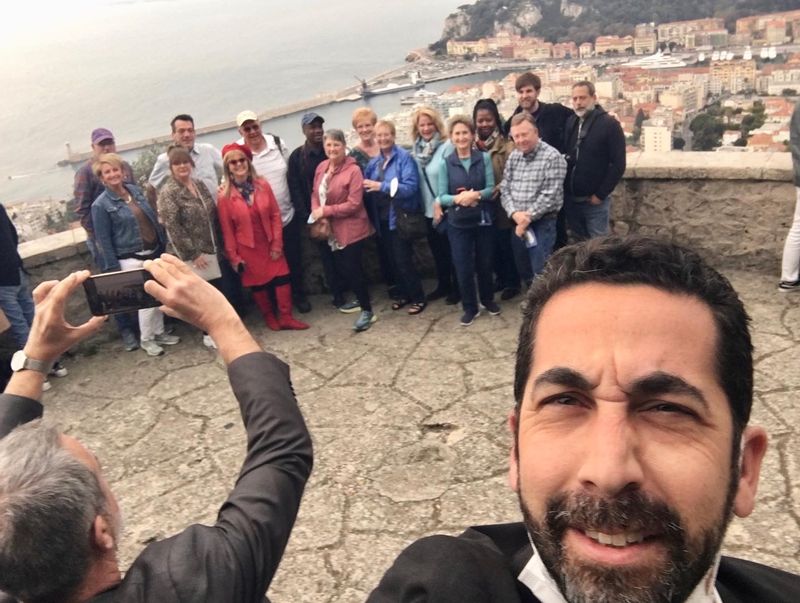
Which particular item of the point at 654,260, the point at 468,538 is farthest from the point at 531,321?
the point at 468,538

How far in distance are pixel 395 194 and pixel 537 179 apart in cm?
101

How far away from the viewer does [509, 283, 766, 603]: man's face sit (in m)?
0.92

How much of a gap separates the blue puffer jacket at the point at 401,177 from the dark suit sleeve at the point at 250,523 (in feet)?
10.8

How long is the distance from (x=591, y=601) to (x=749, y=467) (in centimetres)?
40

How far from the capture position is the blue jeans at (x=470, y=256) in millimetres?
4605

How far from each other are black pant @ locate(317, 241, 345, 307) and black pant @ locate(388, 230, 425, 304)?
52 centimetres

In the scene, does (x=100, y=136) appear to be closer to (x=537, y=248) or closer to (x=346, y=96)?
(x=537, y=248)

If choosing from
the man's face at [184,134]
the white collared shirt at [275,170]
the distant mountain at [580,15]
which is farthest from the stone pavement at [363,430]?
the distant mountain at [580,15]

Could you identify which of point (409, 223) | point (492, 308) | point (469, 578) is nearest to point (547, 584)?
point (469, 578)

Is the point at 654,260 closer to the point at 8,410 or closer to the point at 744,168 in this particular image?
the point at 8,410

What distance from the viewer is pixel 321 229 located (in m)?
4.95

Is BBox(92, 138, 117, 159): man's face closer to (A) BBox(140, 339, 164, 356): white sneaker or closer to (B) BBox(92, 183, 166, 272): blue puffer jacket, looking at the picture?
(B) BBox(92, 183, 166, 272): blue puffer jacket

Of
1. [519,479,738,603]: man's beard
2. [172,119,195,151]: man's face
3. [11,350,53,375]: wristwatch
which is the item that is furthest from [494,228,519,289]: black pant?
[519,479,738,603]: man's beard

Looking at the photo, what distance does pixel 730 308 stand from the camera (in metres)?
1.12
